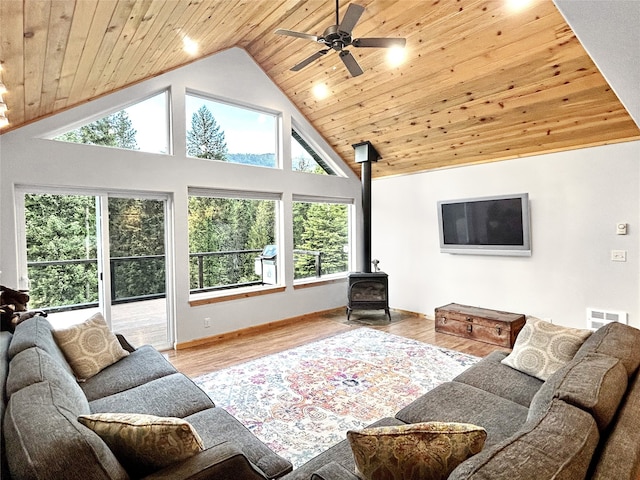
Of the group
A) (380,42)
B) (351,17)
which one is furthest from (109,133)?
(380,42)

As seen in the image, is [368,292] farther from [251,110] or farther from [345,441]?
[345,441]

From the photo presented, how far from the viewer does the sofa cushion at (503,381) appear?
2119mm

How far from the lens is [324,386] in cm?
327

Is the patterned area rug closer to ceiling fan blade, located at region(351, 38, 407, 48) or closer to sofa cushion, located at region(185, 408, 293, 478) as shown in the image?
sofa cushion, located at region(185, 408, 293, 478)

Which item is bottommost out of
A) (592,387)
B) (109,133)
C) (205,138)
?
(592,387)

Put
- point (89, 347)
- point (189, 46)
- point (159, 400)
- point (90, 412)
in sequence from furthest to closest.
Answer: point (189, 46), point (89, 347), point (159, 400), point (90, 412)

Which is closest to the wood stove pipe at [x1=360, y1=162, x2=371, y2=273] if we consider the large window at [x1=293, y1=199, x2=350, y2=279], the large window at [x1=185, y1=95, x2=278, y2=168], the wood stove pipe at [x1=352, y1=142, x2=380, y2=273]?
the wood stove pipe at [x1=352, y1=142, x2=380, y2=273]

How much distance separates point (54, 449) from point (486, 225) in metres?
5.04

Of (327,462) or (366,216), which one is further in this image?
(366,216)

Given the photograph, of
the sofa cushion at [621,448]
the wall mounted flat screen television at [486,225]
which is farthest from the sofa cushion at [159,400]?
the wall mounted flat screen television at [486,225]

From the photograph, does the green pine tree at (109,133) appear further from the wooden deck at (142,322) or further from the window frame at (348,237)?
the window frame at (348,237)

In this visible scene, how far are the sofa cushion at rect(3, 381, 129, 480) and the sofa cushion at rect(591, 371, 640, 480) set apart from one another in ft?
4.55

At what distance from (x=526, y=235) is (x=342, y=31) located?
3.46 metres

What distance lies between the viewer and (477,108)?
418 cm
